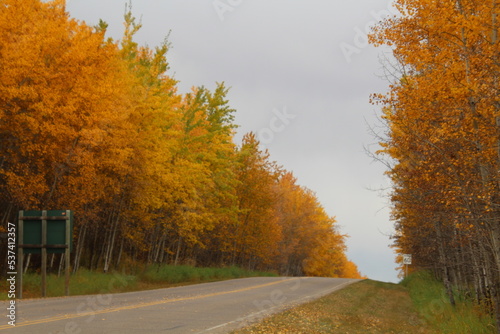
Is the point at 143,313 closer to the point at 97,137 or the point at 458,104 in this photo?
the point at 97,137

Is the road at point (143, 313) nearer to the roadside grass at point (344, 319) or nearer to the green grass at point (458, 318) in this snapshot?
the roadside grass at point (344, 319)

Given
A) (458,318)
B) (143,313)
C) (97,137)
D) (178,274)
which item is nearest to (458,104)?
(458,318)

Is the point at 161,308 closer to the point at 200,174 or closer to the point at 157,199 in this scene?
the point at 157,199

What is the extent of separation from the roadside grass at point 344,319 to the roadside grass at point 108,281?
28.1ft

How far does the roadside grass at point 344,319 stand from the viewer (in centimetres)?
1269

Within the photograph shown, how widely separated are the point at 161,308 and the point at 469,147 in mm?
9492

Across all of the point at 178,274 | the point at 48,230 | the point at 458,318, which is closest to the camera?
the point at 458,318

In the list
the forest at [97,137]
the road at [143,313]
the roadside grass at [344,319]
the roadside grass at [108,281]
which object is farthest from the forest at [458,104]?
the roadside grass at [108,281]

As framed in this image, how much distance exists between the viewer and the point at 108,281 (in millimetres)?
21500

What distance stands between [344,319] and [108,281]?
10.8 meters

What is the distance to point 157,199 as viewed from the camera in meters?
24.5

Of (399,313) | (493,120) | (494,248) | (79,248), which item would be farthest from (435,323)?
(79,248)

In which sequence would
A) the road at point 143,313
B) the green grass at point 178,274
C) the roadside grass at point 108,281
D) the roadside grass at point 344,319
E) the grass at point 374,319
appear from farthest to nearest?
1. the green grass at point 178,274
2. the roadside grass at point 108,281
3. the grass at point 374,319
4. the roadside grass at point 344,319
5. the road at point 143,313

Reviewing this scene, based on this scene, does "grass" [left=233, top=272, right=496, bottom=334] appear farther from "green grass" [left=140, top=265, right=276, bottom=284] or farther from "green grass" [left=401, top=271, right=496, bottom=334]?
"green grass" [left=140, top=265, right=276, bottom=284]
